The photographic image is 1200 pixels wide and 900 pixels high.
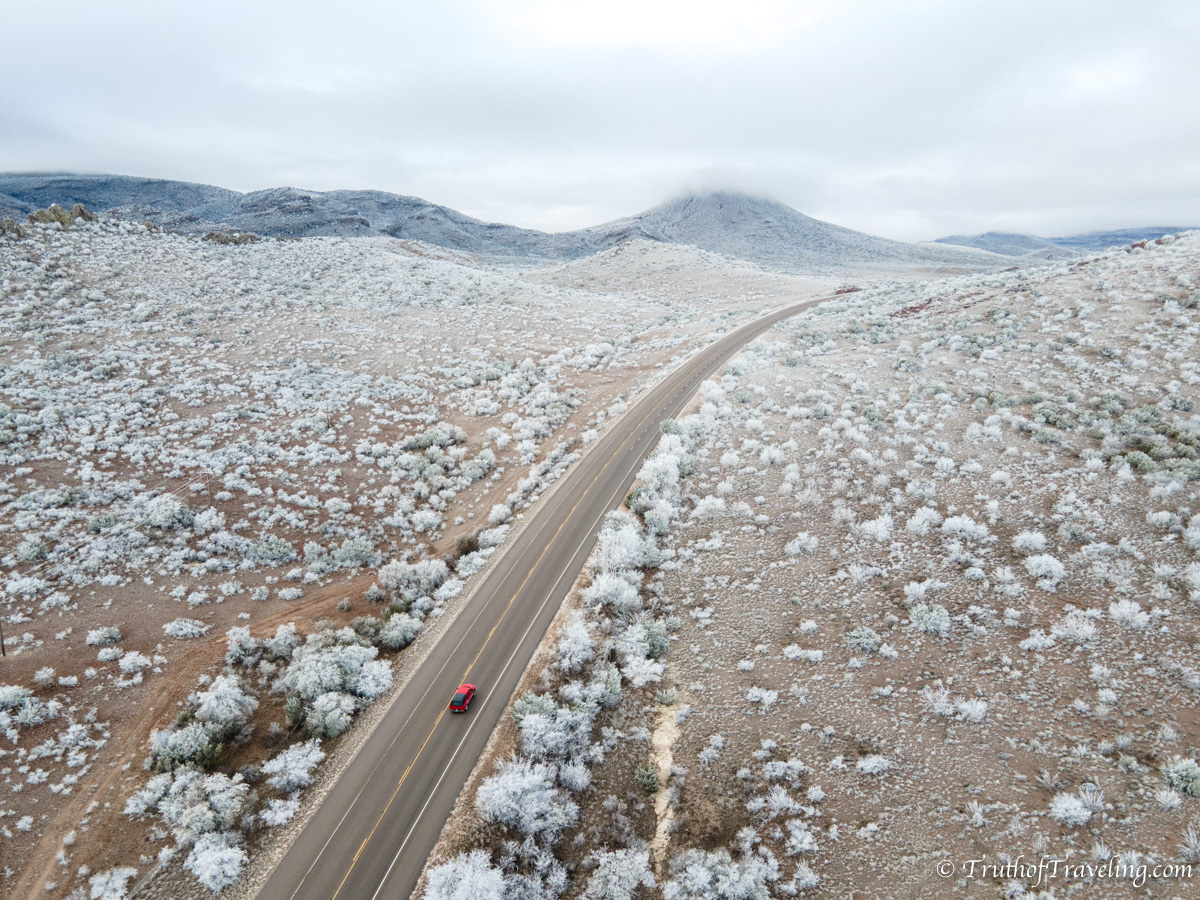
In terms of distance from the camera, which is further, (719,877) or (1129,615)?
(1129,615)

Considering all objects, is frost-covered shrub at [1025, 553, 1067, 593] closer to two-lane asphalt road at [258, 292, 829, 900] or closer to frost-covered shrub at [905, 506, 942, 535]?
frost-covered shrub at [905, 506, 942, 535]

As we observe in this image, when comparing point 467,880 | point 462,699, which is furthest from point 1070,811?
point 462,699

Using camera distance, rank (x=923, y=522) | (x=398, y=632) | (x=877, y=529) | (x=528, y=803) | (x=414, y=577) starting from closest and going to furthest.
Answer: (x=528, y=803)
(x=923, y=522)
(x=877, y=529)
(x=398, y=632)
(x=414, y=577)

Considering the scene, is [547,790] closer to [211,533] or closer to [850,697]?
[850,697]

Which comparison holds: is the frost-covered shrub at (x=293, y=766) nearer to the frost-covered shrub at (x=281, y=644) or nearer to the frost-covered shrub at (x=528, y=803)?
the frost-covered shrub at (x=281, y=644)

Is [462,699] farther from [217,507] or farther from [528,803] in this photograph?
[217,507]
